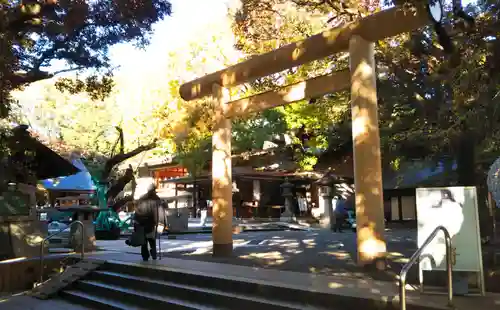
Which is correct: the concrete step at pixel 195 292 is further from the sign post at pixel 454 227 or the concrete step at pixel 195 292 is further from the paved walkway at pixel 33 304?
the sign post at pixel 454 227

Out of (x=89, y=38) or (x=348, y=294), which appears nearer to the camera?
(x=348, y=294)

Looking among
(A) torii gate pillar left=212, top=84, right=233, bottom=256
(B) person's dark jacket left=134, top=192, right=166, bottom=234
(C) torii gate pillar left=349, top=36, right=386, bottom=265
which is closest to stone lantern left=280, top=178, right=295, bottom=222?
(A) torii gate pillar left=212, top=84, right=233, bottom=256

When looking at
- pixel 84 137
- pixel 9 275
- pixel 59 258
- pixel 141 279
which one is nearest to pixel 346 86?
pixel 141 279

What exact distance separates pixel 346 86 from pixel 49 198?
29459 millimetres

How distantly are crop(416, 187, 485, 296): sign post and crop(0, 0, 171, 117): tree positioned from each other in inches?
293

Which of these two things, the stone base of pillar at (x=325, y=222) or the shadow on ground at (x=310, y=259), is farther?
the stone base of pillar at (x=325, y=222)

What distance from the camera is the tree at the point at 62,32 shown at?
893 cm

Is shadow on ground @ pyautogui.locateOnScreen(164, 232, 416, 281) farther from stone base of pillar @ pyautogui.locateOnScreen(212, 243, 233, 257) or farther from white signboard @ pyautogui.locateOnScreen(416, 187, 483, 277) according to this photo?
white signboard @ pyautogui.locateOnScreen(416, 187, 483, 277)

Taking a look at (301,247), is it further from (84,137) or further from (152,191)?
(84,137)

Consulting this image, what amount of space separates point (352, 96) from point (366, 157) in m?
1.14

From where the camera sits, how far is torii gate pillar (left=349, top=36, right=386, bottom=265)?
7.44m

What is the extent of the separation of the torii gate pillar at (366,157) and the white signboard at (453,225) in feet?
6.76

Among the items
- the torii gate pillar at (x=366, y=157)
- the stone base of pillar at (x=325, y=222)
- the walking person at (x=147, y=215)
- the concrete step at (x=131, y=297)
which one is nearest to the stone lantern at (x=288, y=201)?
the stone base of pillar at (x=325, y=222)

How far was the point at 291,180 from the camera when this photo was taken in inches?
1157
